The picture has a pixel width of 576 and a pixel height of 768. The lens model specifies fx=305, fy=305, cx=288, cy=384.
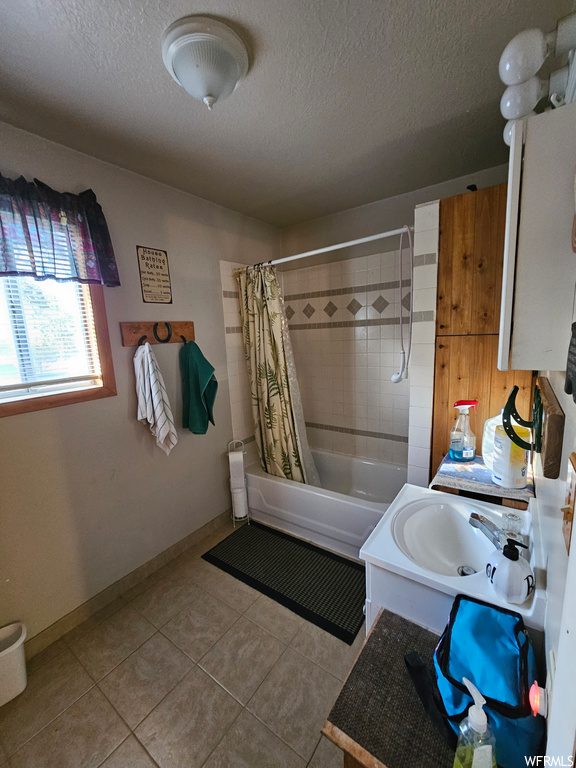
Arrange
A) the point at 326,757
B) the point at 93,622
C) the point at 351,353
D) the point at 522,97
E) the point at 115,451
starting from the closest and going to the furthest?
the point at 522,97, the point at 326,757, the point at 93,622, the point at 115,451, the point at 351,353

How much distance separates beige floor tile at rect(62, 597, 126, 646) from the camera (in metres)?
1.61

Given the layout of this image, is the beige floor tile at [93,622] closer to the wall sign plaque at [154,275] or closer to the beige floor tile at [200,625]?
the beige floor tile at [200,625]

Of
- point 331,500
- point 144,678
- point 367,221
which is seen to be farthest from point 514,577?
point 367,221

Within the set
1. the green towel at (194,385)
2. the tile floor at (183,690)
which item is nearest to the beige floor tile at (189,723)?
the tile floor at (183,690)

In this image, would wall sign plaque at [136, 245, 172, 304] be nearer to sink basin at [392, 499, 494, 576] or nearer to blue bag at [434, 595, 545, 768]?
sink basin at [392, 499, 494, 576]

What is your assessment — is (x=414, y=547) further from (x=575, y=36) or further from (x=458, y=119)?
(x=458, y=119)

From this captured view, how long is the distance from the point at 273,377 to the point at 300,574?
1372mm

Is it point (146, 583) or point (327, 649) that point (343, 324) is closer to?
point (327, 649)

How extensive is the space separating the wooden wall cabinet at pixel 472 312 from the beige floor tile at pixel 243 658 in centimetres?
141

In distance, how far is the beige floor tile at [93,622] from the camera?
161 centimetres

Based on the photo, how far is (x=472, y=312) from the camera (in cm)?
159

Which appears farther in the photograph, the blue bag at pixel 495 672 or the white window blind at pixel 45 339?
the white window blind at pixel 45 339

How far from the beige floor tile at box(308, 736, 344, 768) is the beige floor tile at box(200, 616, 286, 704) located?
1.08ft

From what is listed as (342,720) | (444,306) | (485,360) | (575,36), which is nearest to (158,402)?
(342,720)
